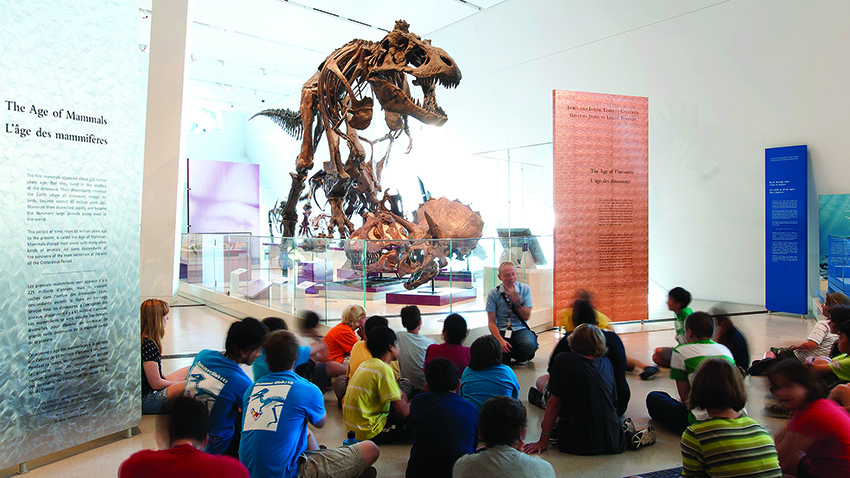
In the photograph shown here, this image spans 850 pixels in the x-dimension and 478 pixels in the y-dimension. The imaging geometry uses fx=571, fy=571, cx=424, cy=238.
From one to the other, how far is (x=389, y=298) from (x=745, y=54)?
6.76 meters

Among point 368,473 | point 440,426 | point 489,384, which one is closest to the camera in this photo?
point 440,426

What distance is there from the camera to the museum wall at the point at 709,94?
8070mm

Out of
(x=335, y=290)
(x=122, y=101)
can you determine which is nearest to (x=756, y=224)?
(x=335, y=290)

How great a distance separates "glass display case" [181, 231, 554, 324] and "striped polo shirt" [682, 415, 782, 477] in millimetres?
4143

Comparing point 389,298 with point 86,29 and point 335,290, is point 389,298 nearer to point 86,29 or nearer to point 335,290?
point 335,290

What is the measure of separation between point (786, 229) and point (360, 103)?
20.7ft

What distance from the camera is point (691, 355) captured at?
3.48m

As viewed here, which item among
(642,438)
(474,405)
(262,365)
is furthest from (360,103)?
(642,438)

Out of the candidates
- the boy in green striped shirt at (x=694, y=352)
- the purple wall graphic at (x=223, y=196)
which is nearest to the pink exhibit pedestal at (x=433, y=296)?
the boy in green striped shirt at (x=694, y=352)

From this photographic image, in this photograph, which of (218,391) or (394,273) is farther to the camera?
(394,273)

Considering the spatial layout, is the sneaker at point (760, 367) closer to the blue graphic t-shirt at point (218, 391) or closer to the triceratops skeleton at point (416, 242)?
the triceratops skeleton at point (416, 242)

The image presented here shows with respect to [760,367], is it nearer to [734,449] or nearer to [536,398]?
[536,398]

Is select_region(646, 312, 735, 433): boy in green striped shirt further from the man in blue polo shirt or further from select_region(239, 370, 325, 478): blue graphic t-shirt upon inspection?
select_region(239, 370, 325, 478): blue graphic t-shirt

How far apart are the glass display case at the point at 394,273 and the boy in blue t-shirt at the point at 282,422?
343cm
